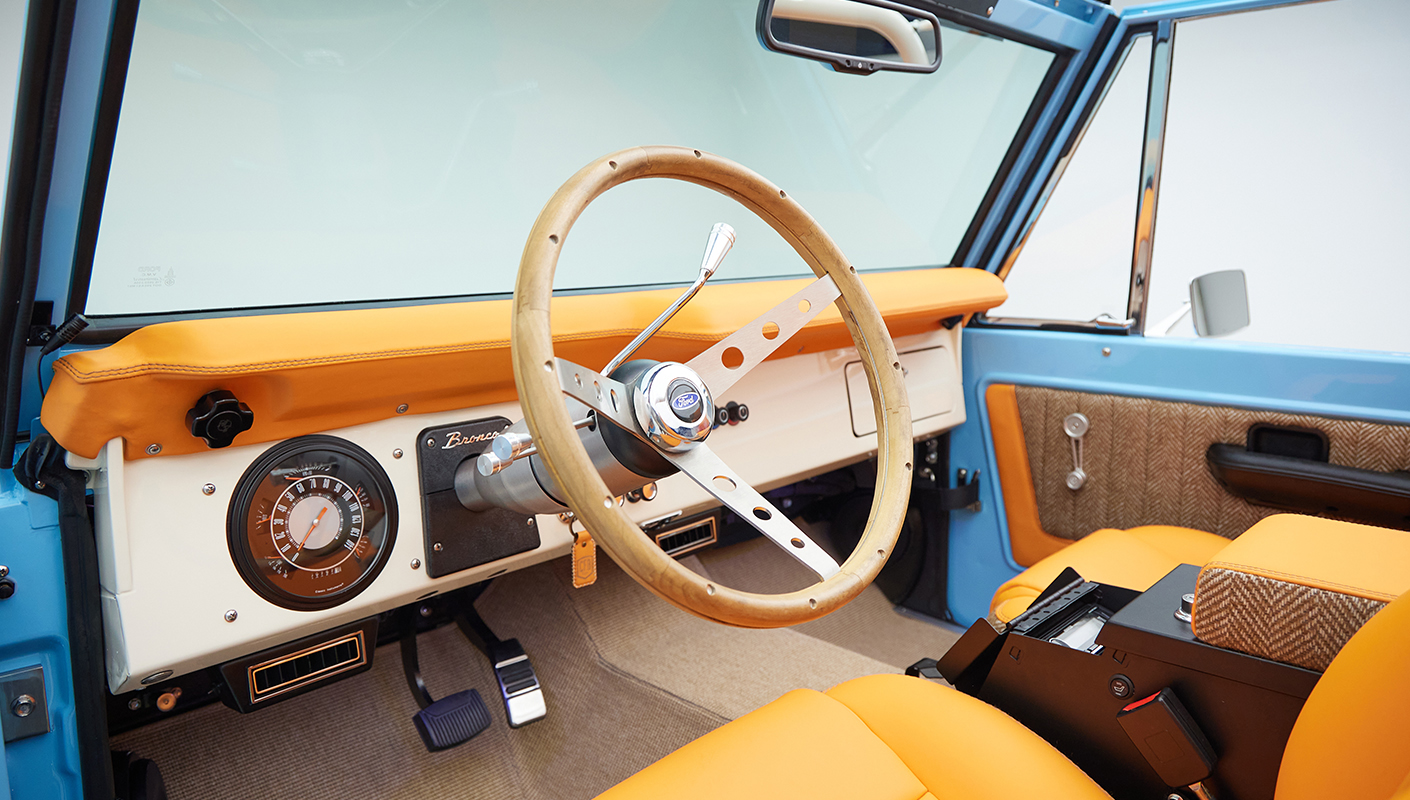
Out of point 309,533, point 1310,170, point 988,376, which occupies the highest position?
point 1310,170

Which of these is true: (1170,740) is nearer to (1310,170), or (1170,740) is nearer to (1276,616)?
(1276,616)

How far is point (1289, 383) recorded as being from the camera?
1770 millimetres

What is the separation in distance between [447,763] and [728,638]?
2.36 ft

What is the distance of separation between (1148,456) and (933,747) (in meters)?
1.28

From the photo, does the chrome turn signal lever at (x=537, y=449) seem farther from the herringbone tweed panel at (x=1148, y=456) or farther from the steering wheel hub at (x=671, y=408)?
the herringbone tweed panel at (x=1148, y=456)

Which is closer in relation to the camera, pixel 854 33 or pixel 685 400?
pixel 685 400

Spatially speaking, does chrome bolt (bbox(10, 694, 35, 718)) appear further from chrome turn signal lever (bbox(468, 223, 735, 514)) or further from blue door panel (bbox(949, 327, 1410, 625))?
blue door panel (bbox(949, 327, 1410, 625))

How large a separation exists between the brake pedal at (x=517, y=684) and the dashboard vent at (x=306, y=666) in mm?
418

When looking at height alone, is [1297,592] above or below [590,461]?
below

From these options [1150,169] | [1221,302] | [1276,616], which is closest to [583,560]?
[1276,616]

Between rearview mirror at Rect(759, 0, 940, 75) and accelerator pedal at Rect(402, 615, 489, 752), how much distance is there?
4.72ft

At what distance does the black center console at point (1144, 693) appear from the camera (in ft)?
3.15

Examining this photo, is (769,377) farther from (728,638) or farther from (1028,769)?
(1028,769)

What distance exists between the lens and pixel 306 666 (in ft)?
4.36
